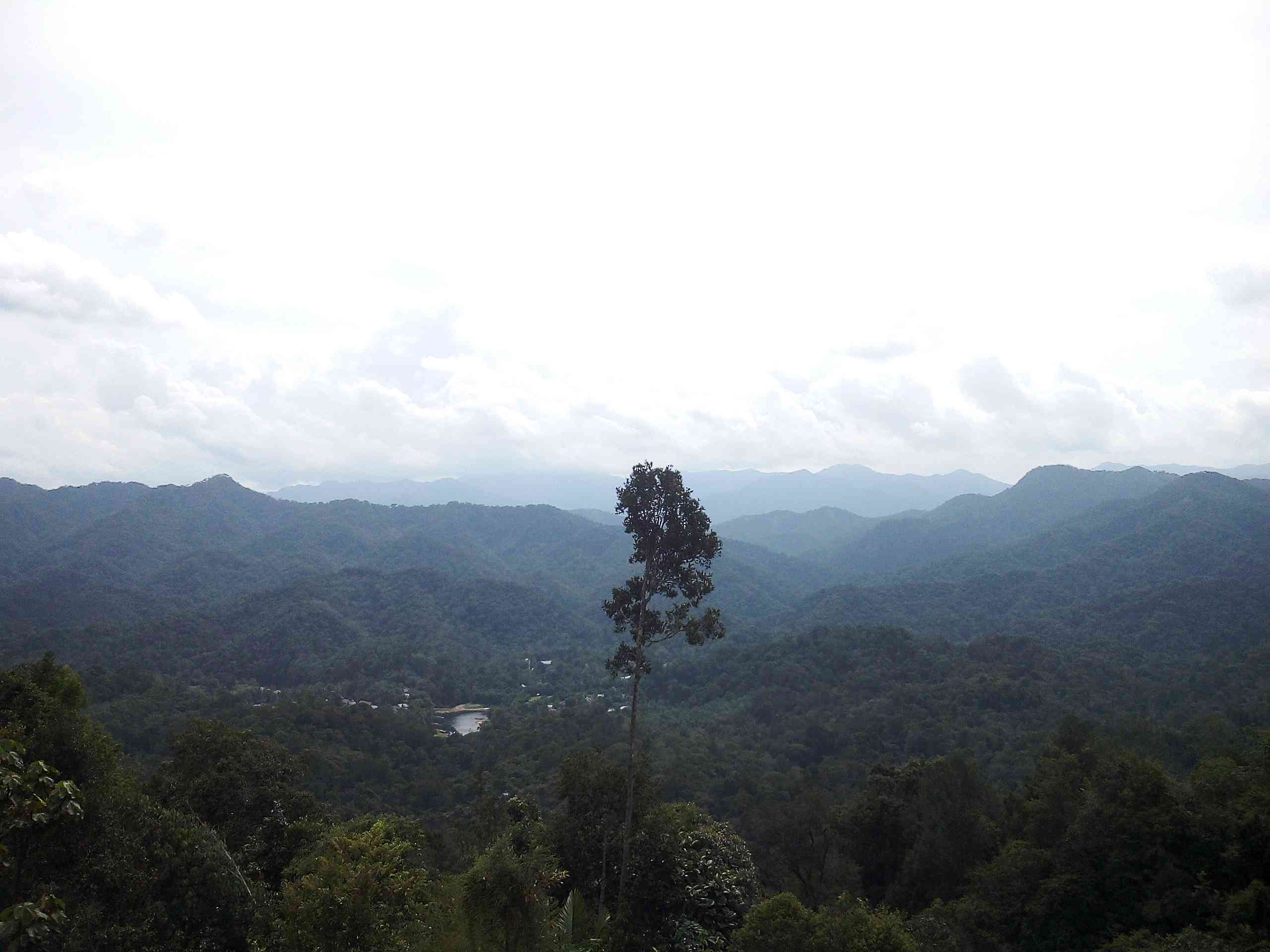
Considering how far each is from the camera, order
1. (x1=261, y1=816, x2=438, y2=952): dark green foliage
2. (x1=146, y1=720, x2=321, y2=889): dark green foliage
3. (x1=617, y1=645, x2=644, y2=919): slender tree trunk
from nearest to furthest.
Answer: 1. (x1=261, y1=816, x2=438, y2=952): dark green foliage
2. (x1=617, y1=645, x2=644, y2=919): slender tree trunk
3. (x1=146, y1=720, x2=321, y2=889): dark green foliage

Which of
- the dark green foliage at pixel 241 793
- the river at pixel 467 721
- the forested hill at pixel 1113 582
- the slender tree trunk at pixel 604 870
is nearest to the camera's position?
the slender tree trunk at pixel 604 870

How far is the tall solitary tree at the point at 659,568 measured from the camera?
1588cm

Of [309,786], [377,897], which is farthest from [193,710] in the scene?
[377,897]

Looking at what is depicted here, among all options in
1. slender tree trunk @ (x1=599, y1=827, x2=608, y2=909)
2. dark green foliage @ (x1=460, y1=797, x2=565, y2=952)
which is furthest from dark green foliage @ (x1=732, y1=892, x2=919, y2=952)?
slender tree trunk @ (x1=599, y1=827, x2=608, y2=909)

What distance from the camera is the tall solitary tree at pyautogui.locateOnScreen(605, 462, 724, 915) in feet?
52.1

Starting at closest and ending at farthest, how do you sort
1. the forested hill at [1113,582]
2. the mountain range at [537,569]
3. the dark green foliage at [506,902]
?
the dark green foliage at [506,902] → the forested hill at [1113,582] → the mountain range at [537,569]

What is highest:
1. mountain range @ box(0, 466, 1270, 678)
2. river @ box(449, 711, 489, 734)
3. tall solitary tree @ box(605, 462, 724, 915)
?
tall solitary tree @ box(605, 462, 724, 915)

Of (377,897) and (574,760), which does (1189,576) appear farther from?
(377,897)

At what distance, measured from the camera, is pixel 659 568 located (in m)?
16.5

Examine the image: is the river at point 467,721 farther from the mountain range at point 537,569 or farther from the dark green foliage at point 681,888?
the dark green foliage at point 681,888

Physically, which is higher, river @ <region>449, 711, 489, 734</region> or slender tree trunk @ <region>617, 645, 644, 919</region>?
slender tree trunk @ <region>617, 645, 644, 919</region>

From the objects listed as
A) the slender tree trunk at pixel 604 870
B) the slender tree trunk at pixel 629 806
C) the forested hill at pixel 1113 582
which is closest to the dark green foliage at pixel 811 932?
the slender tree trunk at pixel 629 806

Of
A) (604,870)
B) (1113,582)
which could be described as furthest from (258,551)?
(1113,582)

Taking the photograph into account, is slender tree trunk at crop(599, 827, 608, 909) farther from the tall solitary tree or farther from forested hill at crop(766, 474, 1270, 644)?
forested hill at crop(766, 474, 1270, 644)
